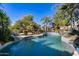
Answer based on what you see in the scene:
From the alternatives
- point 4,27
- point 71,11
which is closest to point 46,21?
point 71,11

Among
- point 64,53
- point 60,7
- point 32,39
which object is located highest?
point 60,7

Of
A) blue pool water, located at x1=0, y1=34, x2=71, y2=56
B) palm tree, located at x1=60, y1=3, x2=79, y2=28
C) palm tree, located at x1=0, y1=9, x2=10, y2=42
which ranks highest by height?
palm tree, located at x1=60, y1=3, x2=79, y2=28

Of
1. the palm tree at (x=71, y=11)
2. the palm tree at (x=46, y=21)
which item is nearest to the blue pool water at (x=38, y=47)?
the palm tree at (x=46, y=21)

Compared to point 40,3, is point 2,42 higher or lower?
lower

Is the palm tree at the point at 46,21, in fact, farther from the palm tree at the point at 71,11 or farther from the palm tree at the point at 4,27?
the palm tree at the point at 4,27

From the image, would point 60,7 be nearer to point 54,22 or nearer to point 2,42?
point 54,22

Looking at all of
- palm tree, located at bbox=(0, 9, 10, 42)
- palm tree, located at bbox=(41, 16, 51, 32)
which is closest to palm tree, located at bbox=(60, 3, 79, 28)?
palm tree, located at bbox=(41, 16, 51, 32)

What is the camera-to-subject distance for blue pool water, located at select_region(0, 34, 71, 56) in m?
3.92

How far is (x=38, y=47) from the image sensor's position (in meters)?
3.97

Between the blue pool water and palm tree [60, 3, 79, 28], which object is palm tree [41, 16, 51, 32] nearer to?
the blue pool water

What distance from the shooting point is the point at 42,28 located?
402cm

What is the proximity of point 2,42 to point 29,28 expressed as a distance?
Result: 21.8 inches

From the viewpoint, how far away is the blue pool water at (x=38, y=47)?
3920 millimetres

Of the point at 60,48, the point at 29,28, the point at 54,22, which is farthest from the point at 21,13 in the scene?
the point at 60,48
